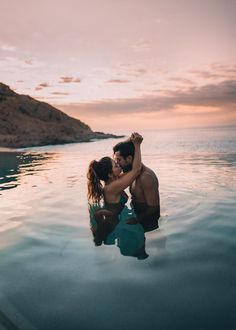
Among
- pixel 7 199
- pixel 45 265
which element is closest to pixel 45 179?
pixel 7 199

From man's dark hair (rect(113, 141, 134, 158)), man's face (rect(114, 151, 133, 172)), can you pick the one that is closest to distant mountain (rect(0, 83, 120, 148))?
man's face (rect(114, 151, 133, 172))

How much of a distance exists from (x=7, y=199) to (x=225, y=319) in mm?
9345

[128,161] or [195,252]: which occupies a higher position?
[128,161]

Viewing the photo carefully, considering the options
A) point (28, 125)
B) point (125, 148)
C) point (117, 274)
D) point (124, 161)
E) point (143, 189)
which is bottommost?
point (117, 274)

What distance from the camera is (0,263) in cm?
536

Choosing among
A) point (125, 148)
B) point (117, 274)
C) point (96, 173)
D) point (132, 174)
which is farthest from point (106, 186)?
point (117, 274)

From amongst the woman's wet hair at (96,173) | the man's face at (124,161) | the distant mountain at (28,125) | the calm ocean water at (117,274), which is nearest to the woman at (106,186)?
the woman's wet hair at (96,173)

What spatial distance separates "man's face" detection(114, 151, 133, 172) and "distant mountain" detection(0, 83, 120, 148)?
52.9 meters

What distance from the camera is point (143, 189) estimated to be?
22.0 feet

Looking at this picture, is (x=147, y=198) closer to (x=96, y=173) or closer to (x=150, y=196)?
(x=150, y=196)

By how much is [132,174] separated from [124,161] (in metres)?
0.54

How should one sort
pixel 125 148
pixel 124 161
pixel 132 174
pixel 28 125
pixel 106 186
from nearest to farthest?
pixel 132 174 → pixel 125 148 → pixel 124 161 → pixel 106 186 → pixel 28 125

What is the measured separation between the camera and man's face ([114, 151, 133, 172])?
259 inches

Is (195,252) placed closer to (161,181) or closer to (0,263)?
(0,263)
